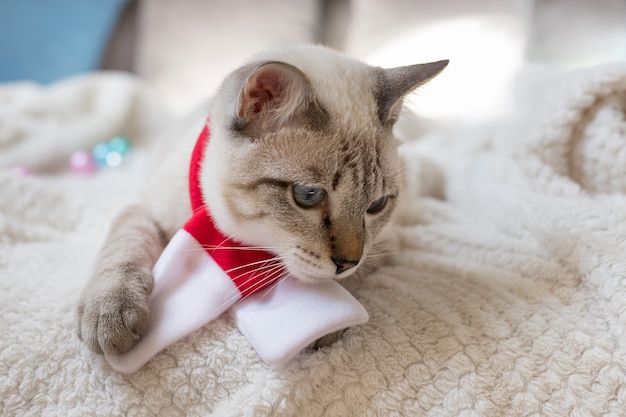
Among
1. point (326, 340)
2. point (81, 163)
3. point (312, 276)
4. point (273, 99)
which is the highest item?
point (273, 99)

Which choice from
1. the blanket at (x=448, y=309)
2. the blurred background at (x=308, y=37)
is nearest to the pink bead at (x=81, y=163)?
the blanket at (x=448, y=309)

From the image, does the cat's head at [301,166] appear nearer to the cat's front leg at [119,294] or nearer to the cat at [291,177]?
the cat at [291,177]

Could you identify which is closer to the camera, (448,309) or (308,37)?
(448,309)

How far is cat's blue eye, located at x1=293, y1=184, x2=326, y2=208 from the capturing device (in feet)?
3.14

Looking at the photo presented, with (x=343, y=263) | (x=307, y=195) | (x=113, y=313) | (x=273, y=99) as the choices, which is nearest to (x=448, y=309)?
(x=343, y=263)

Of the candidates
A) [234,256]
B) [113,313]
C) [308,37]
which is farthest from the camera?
[308,37]

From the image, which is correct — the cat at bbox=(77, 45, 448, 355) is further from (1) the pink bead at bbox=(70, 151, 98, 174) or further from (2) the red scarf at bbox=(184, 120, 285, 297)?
(1) the pink bead at bbox=(70, 151, 98, 174)

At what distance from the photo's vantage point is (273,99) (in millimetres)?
968

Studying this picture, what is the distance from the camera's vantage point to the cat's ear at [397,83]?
1.04 meters

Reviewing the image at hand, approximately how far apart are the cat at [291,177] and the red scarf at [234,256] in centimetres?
2

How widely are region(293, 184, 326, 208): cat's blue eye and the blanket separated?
0.93 feet

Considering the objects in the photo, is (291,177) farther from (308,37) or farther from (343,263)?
(308,37)

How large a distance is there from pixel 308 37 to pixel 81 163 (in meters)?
1.42

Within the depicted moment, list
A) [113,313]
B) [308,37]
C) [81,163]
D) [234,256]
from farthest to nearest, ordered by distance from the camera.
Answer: [308,37], [81,163], [234,256], [113,313]
